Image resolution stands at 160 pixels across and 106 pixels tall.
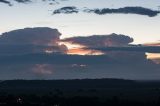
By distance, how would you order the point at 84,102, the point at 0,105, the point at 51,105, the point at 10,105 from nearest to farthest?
the point at 0,105
the point at 10,105
the point at 51,105
the point at 84,102

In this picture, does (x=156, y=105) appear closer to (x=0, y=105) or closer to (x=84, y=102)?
(x=84, y=102)

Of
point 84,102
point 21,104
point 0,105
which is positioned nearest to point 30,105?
point 21,104

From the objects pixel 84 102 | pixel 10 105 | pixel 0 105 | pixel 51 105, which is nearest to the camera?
pixel 0 105

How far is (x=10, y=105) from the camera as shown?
452 ft

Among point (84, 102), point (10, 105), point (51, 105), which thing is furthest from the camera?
point (84, 102)

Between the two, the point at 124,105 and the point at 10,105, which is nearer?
the point at 10,105

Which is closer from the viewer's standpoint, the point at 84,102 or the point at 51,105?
the point at 51,105

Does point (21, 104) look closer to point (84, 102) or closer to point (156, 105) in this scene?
point (84, 102)

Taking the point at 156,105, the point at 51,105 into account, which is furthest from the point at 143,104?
the point at 51,105

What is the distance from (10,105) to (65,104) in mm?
20314

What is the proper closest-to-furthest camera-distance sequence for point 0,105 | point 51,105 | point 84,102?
point 0,105
point 51,105
point 84,102

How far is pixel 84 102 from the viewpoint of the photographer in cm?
15875

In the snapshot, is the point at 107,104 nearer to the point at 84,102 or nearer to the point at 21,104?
the point at 84,102

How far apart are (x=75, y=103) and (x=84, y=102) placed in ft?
9.94
